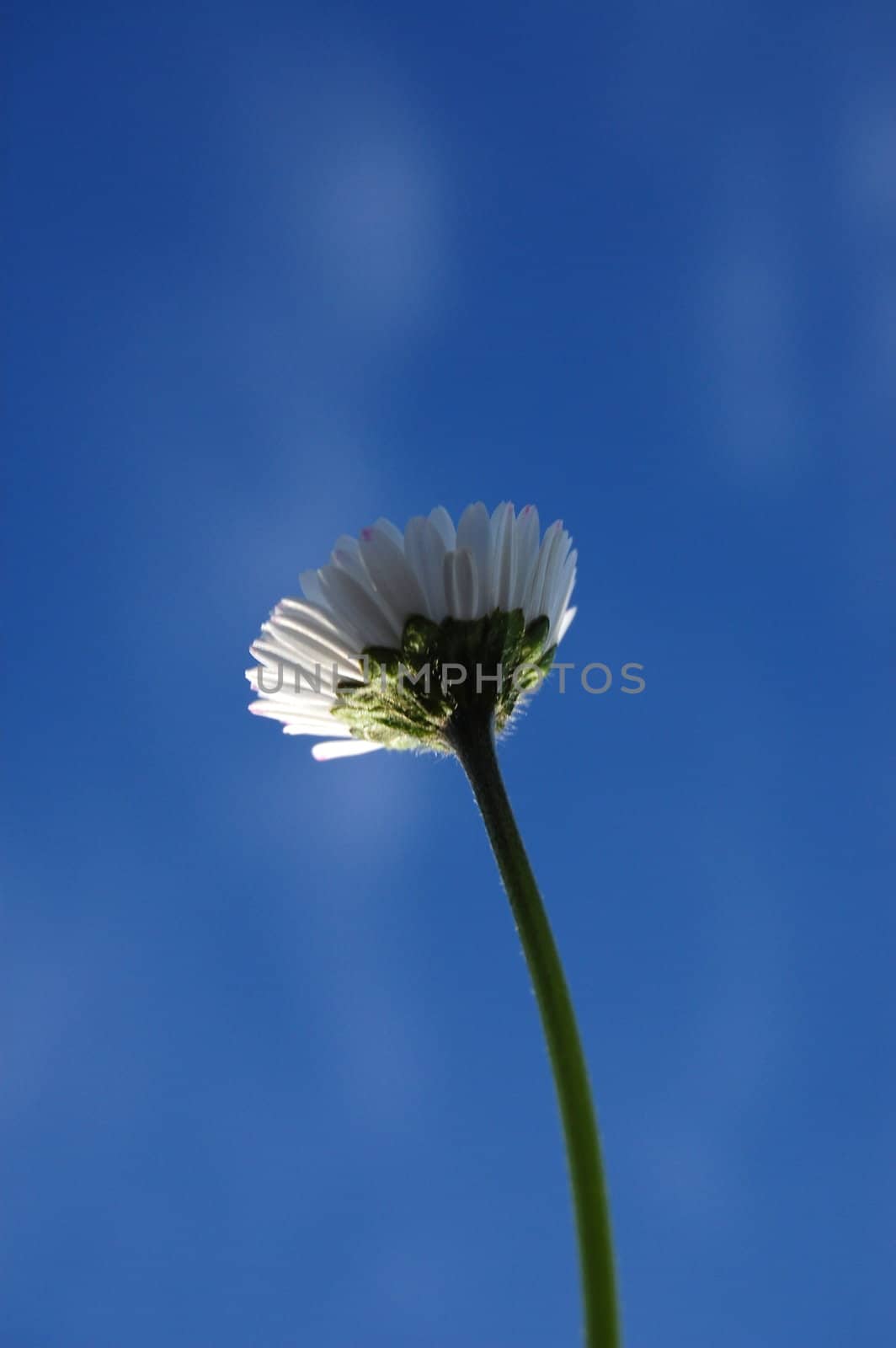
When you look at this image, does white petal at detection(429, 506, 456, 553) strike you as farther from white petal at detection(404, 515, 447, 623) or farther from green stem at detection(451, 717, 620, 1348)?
green stem at detection(451, 717, 620, 1348)

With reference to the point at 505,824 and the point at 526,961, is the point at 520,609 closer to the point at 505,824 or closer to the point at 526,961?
the point at 505,824

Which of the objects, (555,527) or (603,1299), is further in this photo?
(555,527)

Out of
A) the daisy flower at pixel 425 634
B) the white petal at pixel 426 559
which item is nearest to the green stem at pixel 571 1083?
the daisy flower at pixel 425 634

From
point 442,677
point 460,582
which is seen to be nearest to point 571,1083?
point 442,677

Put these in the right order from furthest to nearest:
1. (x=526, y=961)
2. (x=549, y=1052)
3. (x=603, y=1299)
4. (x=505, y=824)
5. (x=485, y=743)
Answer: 1. (x=485, y=743)
2. (x=505, y=824)
3. (x=526, y=961)
4. (x=549, y=1052)
5. (x=603, y=1299)

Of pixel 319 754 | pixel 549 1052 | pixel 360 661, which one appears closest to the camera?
pixel 549 1052

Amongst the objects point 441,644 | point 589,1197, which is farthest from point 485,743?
point 589,1197
